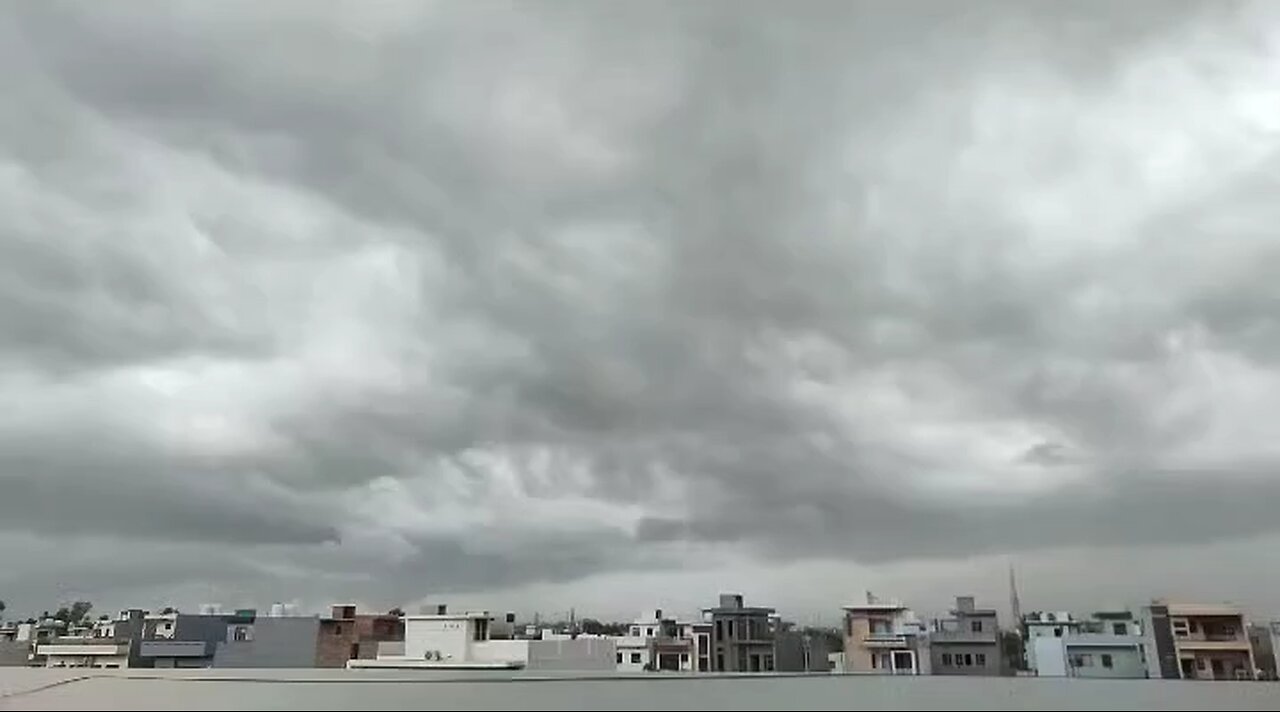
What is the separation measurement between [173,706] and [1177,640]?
178ft

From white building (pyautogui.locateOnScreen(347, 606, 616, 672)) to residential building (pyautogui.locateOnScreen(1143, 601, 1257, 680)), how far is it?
40.9 m

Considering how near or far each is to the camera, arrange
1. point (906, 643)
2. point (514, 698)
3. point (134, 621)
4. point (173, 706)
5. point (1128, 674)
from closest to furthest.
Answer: point (173, 706) < point (514, 698) < point (1128, 674) < point (906, 643) < point (134, 621)

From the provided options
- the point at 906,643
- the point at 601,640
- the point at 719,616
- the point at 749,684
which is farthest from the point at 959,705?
the point at 601,640

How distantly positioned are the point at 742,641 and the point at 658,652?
8.00 m

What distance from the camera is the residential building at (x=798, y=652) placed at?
78.9 metres

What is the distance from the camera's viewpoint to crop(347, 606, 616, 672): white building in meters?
74.8

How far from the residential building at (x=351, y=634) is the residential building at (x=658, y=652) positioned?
820 inches

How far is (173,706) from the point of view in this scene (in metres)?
37.0

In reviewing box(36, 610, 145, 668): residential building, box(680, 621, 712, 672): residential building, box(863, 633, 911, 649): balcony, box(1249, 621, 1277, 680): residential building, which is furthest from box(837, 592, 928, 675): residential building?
box(36, 610, 145, 668): residential building

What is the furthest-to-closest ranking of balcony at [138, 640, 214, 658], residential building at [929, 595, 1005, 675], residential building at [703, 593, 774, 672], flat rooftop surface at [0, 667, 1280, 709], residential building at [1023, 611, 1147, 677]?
1. balcony at [138, 640, 214, 658]
2. residential building at [703, 593, 774, 672]
3. residential building at [929, 595, 1005, 675]
4. residential building at [1023, 611, 1147, 677]
5. flat rooftop surface at [0, 667, 1280, 709]

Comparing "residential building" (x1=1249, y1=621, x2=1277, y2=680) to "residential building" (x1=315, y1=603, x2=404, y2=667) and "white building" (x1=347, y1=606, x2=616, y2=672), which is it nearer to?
"white building" (x1=347, y1=606, x2=616, y2=672)

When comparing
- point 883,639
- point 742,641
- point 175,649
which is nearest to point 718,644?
point 742,641

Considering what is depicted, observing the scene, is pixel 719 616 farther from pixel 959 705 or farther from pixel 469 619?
pixel 959 705

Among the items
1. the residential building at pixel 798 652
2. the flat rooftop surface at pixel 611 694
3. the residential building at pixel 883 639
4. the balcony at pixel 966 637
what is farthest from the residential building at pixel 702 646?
the balcony at pixel 966 637
